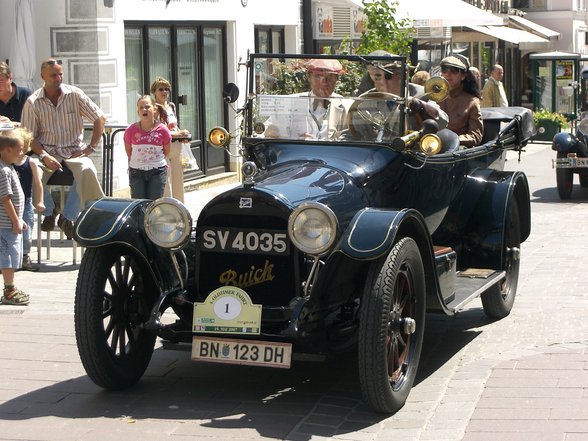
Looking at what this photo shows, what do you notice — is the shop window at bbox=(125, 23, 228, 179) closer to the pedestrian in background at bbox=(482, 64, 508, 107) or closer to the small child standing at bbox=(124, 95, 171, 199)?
the small child standing at bbox=(124, 95, 171, 199)

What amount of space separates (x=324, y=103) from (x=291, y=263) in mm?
1555

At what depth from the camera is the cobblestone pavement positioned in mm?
5918

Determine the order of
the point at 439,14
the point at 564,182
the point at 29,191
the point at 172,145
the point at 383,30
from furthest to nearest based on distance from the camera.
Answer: the point at 439,14
the point at 383,30
the point at 564,182
the point at 172,145
the point at 29,191

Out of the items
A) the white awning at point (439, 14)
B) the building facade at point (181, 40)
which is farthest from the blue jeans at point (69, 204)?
the white awning at point (439, 14)

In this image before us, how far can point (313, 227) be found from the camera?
20.1 ft

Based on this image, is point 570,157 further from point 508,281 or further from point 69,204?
point 508,281

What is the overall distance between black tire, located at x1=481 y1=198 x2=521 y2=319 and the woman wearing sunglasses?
0.61 m

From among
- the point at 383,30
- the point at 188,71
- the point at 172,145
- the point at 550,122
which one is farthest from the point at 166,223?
the point at 550,122

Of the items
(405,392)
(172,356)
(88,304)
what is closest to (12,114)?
(172,356)

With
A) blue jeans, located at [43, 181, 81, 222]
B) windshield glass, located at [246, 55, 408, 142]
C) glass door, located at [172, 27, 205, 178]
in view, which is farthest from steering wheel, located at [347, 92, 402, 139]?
glass door, located at [172, 27, 205, 178]

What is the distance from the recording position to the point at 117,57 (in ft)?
48.4

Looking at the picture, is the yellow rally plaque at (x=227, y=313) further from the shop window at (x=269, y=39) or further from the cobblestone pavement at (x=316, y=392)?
the shop window at (x=269, y=39)

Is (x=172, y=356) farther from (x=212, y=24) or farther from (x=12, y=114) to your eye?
(x=212, y=24)

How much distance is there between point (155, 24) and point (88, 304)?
10.4m
